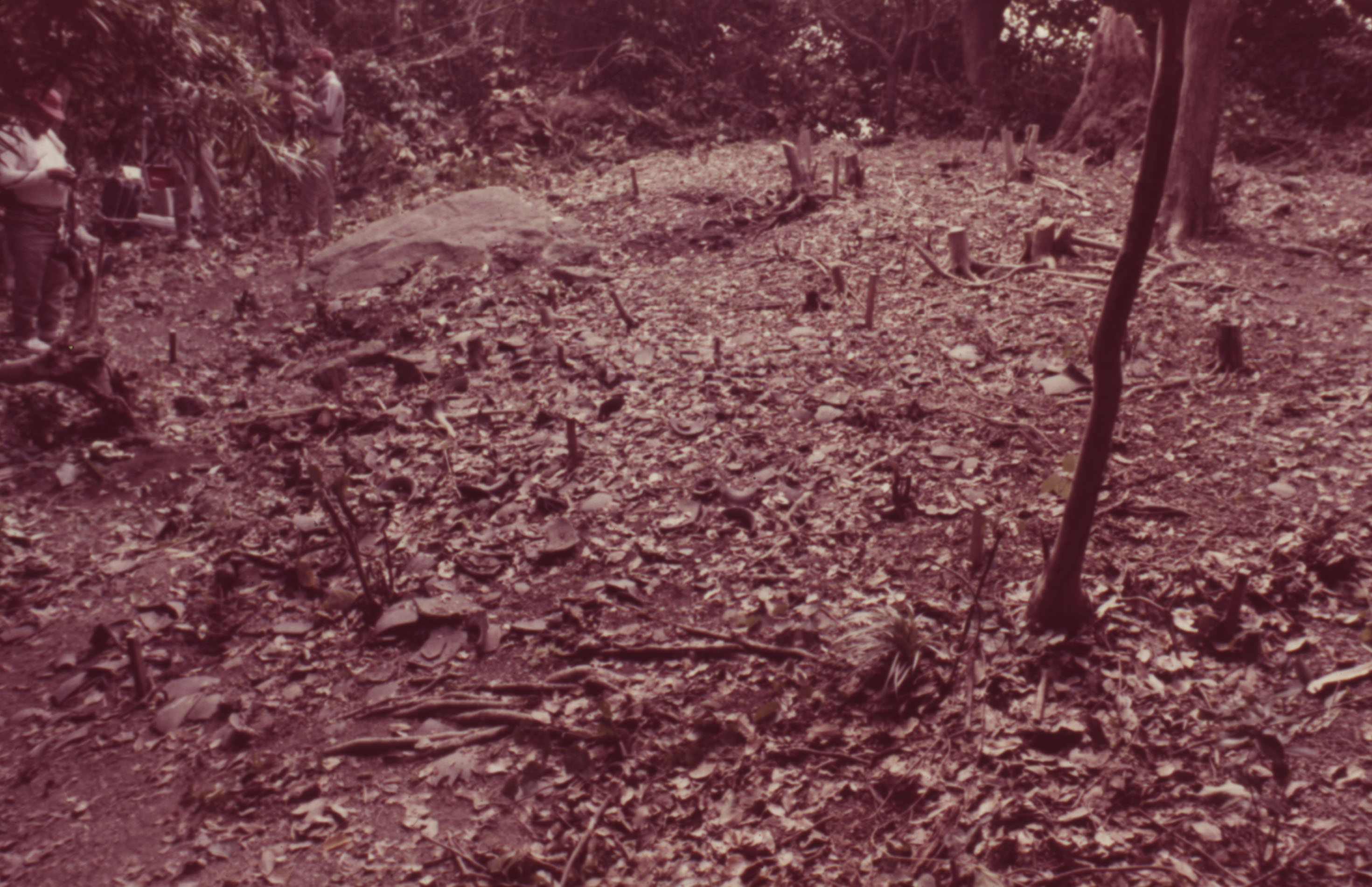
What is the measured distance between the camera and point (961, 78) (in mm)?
13867

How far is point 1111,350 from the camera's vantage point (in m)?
2.75

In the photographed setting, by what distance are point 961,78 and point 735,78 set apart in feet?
11.4

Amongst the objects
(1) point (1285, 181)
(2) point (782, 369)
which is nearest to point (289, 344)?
(2) point (782, 369)

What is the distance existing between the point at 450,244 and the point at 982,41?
940 cm

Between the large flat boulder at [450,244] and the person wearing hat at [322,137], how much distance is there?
79cm

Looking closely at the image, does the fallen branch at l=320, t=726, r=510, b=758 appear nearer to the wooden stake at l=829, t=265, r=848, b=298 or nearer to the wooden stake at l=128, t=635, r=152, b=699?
the wooden stake at l=128, t=635, r=152, b=699

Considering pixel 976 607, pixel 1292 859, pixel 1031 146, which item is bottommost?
pixel 1292 859

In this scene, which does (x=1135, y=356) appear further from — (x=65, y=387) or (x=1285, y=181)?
(x=65, y=387)

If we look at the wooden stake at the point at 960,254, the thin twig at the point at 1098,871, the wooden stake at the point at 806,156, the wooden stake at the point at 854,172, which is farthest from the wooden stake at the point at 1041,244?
the thin twig at the point at 1098,871

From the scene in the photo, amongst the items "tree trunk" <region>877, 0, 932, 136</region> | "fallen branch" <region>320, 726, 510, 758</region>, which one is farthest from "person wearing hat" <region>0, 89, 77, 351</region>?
"tree trunk" <region>877, 0, 932, 136</region>

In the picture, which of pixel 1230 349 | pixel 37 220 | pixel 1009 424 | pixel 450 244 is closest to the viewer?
pixel 1009 424

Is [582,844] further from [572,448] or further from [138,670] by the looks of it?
[572,448]

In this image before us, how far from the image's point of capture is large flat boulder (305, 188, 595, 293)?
7930 millimetres

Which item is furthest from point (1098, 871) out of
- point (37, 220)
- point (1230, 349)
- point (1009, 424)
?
point (37, 220)
